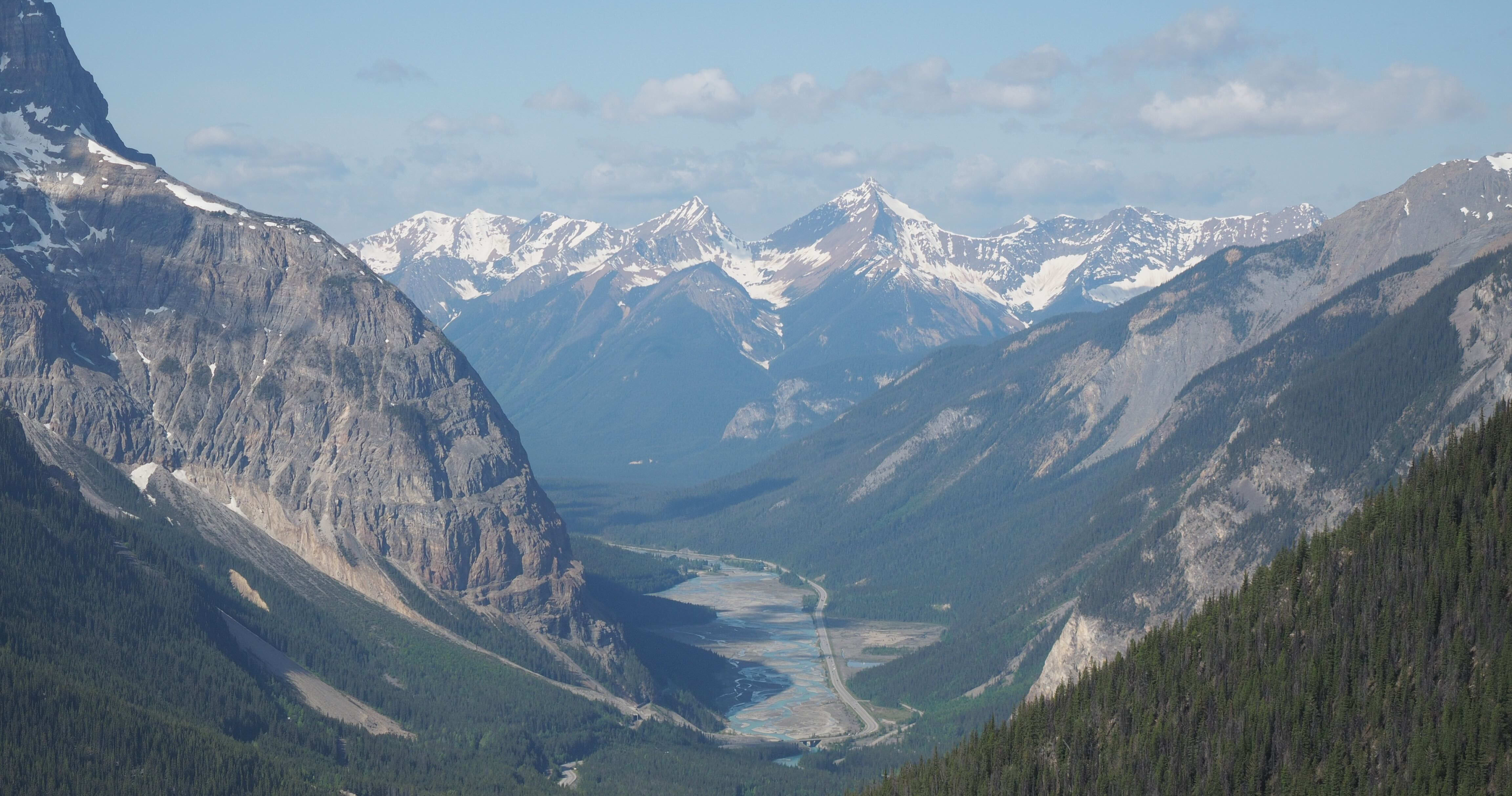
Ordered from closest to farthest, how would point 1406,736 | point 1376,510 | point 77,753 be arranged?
point 1406,736 < point 1376,510 < point 77,753

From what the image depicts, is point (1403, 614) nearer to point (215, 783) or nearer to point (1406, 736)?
point (1406, 736)

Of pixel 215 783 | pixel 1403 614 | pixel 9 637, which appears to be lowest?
pixel 215 783

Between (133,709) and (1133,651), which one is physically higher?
(1133,651)

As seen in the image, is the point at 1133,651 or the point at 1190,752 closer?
the point at 1190,752

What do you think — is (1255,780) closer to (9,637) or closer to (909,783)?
(909,783)

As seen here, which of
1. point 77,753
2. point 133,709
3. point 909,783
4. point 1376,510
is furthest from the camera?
point 133,709

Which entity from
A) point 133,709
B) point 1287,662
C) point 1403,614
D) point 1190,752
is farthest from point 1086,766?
point 133,709

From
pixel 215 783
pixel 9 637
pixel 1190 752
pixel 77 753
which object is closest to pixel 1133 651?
pixel 1190 752
